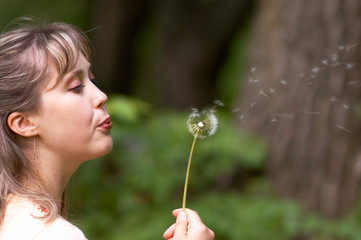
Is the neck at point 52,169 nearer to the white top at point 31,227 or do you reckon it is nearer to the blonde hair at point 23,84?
the blonde hair at point 23,84

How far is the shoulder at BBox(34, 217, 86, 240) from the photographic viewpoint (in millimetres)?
1667

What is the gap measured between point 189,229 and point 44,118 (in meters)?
0.59

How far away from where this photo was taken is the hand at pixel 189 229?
1.78 m

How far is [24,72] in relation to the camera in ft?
6.33

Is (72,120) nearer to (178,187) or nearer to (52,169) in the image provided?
(52,169)

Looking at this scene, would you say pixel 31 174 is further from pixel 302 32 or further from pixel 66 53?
pixel 302 32

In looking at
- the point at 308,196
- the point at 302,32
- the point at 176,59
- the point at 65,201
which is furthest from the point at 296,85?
the point at 176,59

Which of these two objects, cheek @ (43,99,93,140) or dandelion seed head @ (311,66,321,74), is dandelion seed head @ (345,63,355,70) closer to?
dandelion seed head @ (311,66,321,74)

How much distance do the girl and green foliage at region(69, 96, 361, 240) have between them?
1.79m

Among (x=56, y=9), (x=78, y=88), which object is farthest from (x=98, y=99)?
(x=56, y=9)

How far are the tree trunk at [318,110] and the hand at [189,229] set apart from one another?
7.80 ft

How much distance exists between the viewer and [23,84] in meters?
1.92

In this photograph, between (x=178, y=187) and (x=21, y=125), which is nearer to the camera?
(x=21, y=125)

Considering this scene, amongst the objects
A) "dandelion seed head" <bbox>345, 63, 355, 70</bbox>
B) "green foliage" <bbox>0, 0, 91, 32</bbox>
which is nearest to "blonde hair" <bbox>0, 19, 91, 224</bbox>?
"dandelion seed head" <bbox>345, 63, 355, 70</bbox>
